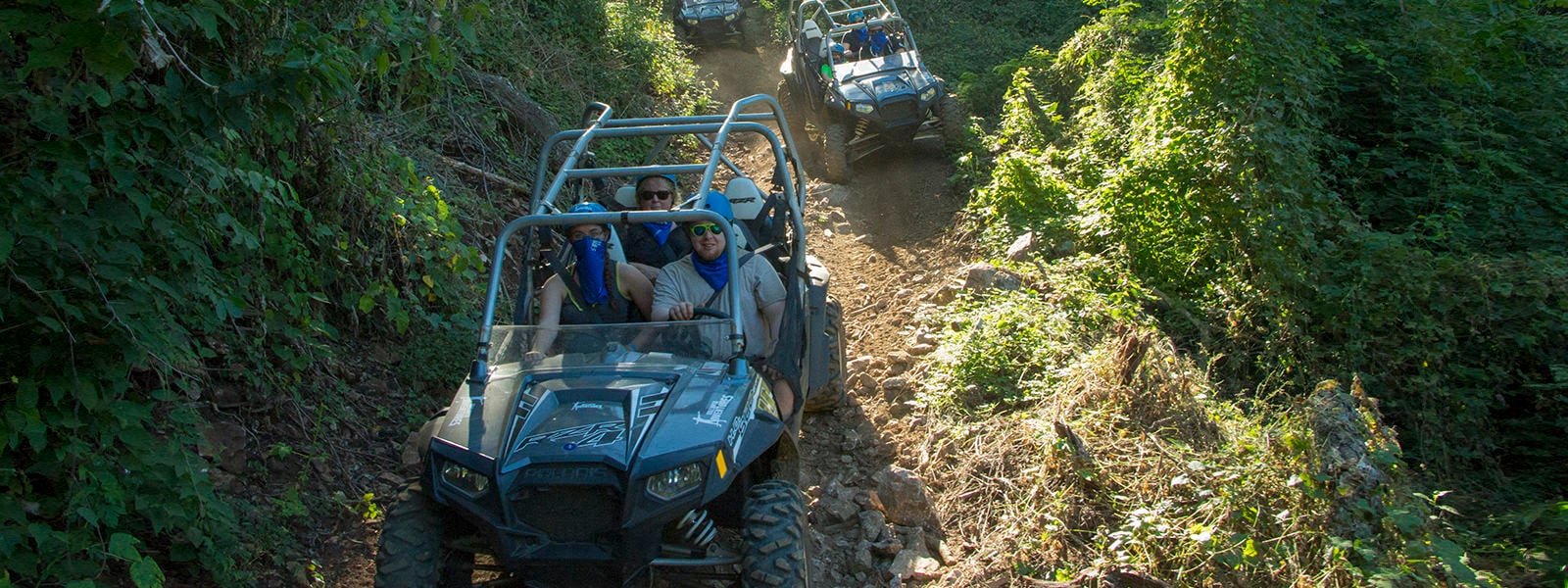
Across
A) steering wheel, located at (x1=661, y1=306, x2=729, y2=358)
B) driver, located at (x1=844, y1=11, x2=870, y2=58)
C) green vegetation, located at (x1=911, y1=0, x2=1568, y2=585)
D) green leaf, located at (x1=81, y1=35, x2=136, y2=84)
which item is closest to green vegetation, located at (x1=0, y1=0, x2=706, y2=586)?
green leaf, located at (x1=81, y1=35, x2=136, y2=84)

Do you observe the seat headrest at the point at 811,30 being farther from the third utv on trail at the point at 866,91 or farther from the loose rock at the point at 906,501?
the loose rock at the point at 906,501

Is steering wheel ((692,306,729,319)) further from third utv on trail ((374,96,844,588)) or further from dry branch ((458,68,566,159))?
dry branch ((458,68,566,159))

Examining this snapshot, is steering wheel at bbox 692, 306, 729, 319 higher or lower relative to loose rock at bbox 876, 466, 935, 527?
higher

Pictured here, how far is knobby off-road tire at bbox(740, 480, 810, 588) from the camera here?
3447 millimetres

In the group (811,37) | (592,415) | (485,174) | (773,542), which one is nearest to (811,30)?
(811,37)

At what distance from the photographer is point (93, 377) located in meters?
3.54

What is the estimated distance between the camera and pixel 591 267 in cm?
465

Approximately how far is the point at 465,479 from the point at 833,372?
2.76 metres

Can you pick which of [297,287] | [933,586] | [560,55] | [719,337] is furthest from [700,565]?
[560,55]

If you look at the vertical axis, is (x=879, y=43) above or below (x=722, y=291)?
above

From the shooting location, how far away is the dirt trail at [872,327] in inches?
188

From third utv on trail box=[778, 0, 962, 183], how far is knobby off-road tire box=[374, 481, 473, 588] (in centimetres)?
760

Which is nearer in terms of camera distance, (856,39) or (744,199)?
(744,199)

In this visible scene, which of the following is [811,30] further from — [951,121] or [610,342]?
[610,342]
